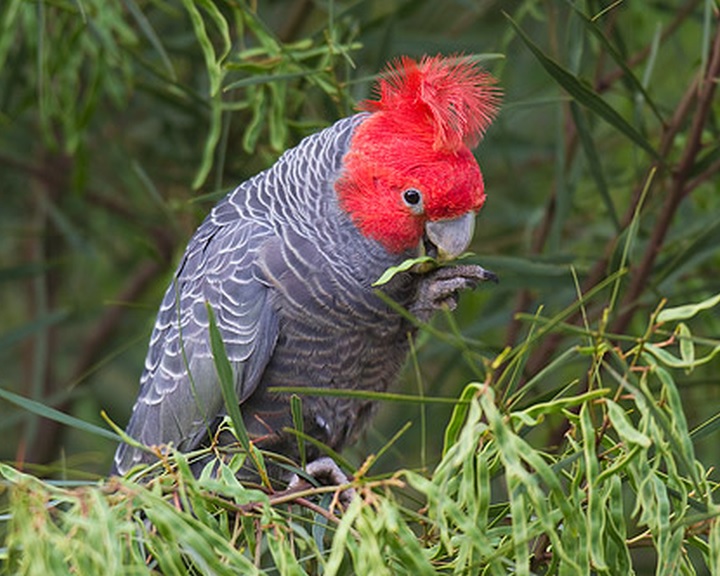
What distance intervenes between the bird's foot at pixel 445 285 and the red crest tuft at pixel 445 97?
16 cm

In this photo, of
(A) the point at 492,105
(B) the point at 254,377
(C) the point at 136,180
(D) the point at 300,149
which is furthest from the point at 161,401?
(C) the point at 136,180

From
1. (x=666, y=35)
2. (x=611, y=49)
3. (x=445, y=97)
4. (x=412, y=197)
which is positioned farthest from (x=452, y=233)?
(x=666, y=35)

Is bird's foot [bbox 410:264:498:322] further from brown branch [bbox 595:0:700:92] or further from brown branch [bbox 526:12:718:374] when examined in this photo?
brown branch [bbox 595:0:700:92]

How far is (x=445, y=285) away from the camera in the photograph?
1.42 metres

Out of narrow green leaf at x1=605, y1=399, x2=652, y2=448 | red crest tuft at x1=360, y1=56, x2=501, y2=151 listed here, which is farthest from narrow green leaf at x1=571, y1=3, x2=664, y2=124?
narrow green leaf at x1=605, y1=399, x2=652, y2=448

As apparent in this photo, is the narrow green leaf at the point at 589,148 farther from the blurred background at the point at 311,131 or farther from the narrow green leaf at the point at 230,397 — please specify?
the narrow green leaf at the point at 230,397

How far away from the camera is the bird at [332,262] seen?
4.52ft

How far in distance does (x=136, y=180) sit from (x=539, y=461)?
65.1 inches

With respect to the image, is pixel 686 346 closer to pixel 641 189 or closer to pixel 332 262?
pixel 332 262

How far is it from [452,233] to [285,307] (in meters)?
0.25

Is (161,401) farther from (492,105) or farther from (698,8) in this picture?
(698,8)

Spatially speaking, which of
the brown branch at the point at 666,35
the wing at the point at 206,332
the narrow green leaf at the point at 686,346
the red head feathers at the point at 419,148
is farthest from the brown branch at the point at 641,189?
the narrow green leaf at the point at 686,346

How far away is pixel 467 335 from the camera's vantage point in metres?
2.02

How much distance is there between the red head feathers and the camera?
4.45 feet
